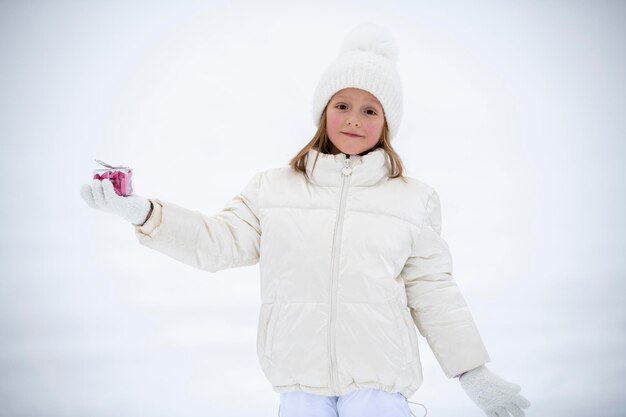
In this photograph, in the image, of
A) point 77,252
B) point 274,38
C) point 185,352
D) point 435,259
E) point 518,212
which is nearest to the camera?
point 435,259

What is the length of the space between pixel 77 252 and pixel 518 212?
3038 millimetres

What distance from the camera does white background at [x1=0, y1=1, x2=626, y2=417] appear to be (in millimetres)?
2875

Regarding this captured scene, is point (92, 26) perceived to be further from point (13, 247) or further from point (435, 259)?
point (435, 259)

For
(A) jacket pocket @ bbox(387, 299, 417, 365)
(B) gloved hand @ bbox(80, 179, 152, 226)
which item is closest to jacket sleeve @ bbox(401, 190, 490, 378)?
(A) jacket pocket @ bbox(387, 299, 417, 365)

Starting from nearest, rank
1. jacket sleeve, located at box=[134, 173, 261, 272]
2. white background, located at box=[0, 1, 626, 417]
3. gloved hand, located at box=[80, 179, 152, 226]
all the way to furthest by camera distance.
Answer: gloved hand, located at box=[80, 179, 152, 226]
jacket sleeve, located at box=[134, 173, 261, 272]
white background, located at box=[0, 1, 626, 417]

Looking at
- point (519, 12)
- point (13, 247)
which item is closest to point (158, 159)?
point (13, 247)

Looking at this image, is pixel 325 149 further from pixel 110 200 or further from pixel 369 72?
pixel 110 200

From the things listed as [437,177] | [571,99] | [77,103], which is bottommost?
[437,177]

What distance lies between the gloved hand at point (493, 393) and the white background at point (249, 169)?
0.84 metres

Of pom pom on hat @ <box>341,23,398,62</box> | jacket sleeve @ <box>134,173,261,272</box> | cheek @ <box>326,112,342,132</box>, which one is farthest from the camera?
pom pom on hat @ <box>341,23,398,62</box>

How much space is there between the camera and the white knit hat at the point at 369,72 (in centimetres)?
184

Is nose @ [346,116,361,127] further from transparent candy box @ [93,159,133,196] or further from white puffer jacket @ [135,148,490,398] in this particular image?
transparent candy box @ [93,159,133,196]

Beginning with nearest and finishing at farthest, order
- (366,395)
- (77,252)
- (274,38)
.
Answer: (366,395) < (77,252) < (274,38)

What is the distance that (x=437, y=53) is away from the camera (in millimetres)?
4125
